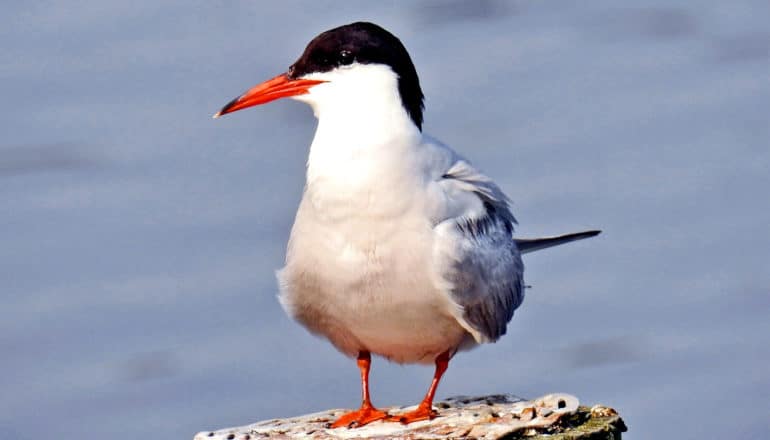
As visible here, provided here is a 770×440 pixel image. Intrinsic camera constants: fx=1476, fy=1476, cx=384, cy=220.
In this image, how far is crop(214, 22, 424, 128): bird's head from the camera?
571 centimetres

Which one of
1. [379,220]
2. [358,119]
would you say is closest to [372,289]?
[379,220]

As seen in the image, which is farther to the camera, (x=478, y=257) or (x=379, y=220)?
(x=478, y=257)

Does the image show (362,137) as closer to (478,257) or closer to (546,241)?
(478,257)

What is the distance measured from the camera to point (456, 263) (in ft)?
18.8

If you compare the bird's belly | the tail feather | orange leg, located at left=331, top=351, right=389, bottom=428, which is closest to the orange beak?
the bird's belly

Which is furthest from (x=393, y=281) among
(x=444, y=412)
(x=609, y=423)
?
(x=609, y=423)

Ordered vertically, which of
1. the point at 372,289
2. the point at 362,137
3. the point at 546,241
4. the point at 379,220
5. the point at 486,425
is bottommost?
the point at 486,425

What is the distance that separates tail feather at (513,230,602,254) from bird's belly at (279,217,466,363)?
0.95 metres

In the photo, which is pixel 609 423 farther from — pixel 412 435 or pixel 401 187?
pixel 401 187

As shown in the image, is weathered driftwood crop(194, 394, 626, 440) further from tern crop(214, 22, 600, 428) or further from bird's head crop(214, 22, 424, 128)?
bird's head crop(214, 22, 424, 128)

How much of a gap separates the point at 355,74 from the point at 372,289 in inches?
32.9

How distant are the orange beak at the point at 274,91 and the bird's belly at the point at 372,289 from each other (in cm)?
55

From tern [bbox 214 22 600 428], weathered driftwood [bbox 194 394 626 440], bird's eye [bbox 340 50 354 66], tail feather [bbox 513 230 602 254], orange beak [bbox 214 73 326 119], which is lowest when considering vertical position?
weathered driftwood [bbox 194 394 626 440]

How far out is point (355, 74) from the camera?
572cm
